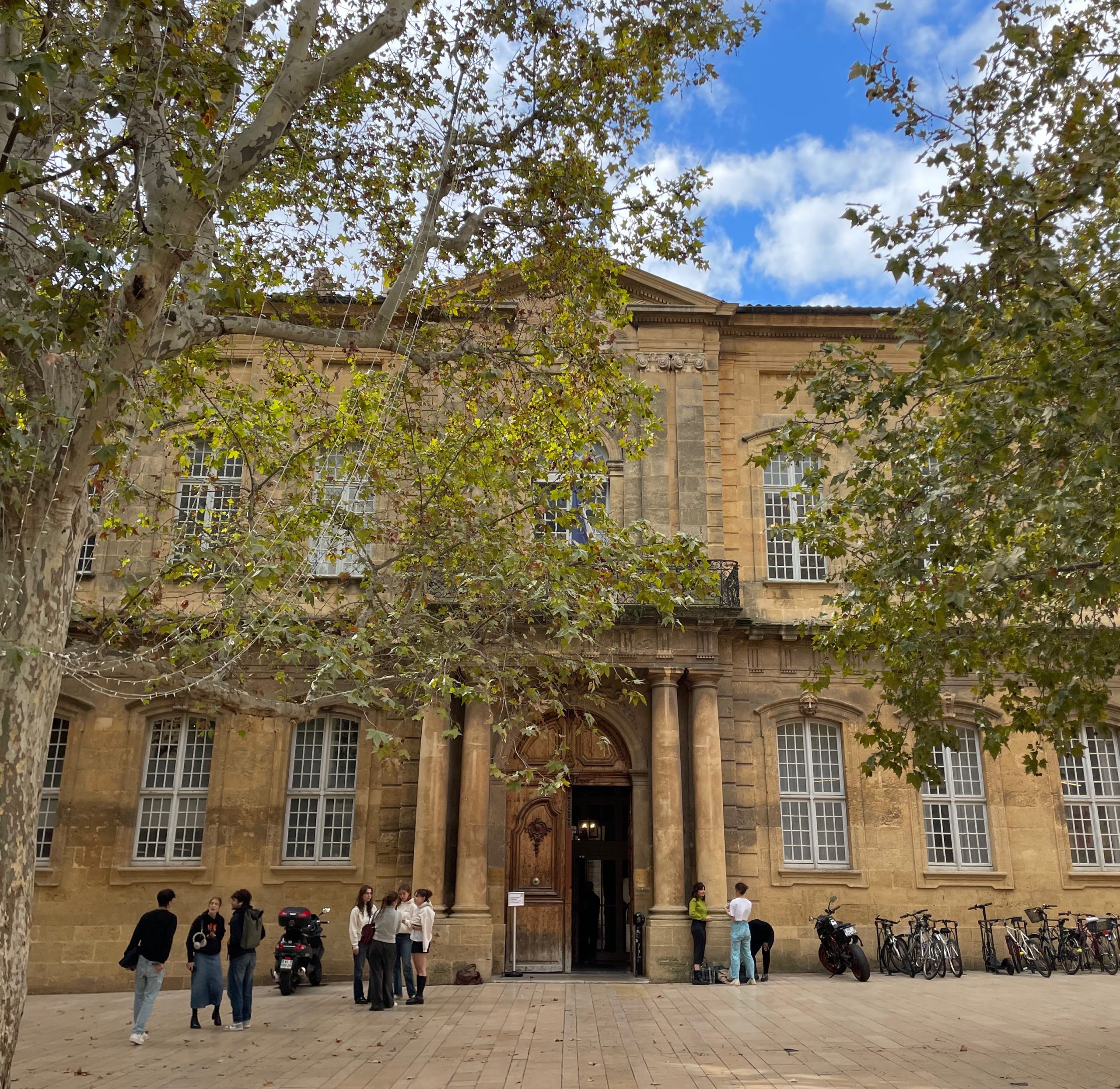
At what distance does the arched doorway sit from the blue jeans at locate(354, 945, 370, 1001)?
3.92 m

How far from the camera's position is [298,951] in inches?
608

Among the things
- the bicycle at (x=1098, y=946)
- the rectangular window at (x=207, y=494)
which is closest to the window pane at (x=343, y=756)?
the rectangular window at (x=207, y=494)

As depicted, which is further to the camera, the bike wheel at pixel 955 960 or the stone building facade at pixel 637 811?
the stone building facade at pixel 637 811

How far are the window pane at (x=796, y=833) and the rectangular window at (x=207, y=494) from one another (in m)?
10.9

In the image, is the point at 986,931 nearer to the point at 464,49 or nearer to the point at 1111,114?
the point at 1111,114

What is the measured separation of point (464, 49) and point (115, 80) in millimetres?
4418

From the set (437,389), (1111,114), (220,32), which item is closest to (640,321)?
(437,389)

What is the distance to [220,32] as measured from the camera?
10.7 m

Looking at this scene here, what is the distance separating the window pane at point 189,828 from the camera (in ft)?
59.1

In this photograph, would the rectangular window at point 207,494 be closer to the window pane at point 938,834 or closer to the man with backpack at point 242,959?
the man with backpack at point 242,959

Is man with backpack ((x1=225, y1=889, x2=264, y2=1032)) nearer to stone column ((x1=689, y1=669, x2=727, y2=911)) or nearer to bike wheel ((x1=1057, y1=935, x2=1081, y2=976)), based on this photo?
stone column ((x1=689, y1=669, x2=727, y2=911))

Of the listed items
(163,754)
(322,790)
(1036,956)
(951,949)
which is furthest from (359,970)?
(1036,956)

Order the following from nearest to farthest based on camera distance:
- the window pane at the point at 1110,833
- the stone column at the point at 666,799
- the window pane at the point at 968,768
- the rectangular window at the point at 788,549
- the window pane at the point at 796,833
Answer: the stone column at the point at 666,799 < the window pane at the point at 796,833 < the window pane at the point at 1110,833 < the window pane at the point at 968,768 < the rectangular window at the point at 788,549

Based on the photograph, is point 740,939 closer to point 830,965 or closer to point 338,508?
point 830,965
